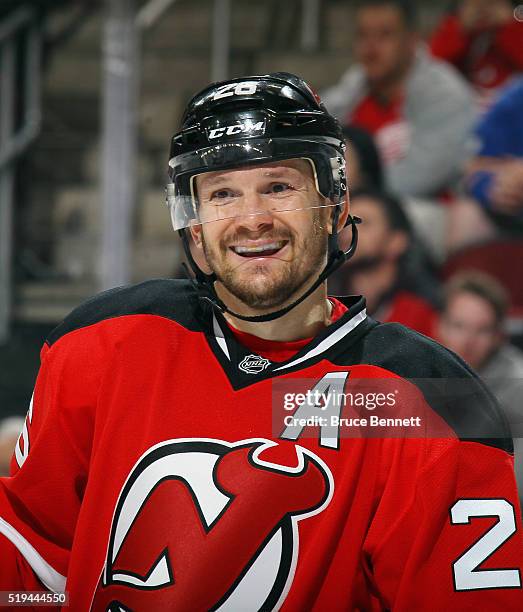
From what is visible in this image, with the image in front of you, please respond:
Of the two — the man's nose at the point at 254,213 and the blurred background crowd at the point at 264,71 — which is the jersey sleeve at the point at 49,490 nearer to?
the man's nose at the point at 254,213

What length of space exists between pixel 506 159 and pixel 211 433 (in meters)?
2.00

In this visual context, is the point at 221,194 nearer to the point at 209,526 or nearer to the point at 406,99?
the point at 209,526

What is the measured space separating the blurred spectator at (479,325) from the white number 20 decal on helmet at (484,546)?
1406 mm

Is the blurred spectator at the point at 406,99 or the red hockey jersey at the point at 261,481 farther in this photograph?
the blurred spectator at the point at 406,99

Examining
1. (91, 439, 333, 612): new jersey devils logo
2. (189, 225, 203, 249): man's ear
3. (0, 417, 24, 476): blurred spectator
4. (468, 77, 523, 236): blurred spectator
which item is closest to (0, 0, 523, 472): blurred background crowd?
(468, 77, 523, 236): blurred spectator

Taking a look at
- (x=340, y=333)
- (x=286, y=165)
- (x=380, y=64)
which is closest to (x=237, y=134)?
(x=286, y=165)

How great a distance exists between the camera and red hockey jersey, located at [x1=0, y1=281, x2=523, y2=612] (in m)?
1.19

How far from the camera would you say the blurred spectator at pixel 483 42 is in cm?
295

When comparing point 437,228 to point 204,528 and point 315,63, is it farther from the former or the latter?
point 204,528

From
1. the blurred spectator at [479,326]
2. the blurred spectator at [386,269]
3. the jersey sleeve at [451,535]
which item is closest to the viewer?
the jersey sleeve at [451,535]

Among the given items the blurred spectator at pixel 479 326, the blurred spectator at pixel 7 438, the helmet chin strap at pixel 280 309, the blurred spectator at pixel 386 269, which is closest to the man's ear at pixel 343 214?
the helmet chin strap at pixel 280 309

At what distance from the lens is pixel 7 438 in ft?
7.28

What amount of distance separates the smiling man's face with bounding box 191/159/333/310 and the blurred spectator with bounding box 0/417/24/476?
800mm

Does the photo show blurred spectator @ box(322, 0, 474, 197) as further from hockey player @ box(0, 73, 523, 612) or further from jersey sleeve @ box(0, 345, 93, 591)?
jersey sleeve @ box(0, 345, 93, 591)
